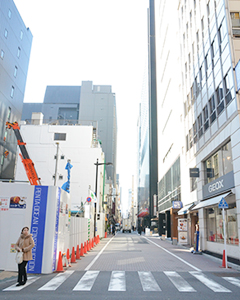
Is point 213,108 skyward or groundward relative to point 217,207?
skyward

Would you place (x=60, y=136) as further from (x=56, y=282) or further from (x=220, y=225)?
(x=56, y=282)

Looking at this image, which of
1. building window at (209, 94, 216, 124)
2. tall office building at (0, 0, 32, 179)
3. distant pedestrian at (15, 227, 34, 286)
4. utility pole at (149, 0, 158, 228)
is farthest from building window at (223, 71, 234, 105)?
utility pole at (149, 0, 158, 228)

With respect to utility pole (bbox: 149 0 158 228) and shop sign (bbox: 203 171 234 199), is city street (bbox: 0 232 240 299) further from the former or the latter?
utility pole (bbox: 149 0 158 228)

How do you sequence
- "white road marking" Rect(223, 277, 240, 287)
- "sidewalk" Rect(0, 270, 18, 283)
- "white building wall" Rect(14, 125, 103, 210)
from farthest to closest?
"white building wall" Rect(14, 125, 103, 210), "sidewalk" Rect(0, 270, 18, 283), "white road marking" Rect(223, 277, 240, 287)

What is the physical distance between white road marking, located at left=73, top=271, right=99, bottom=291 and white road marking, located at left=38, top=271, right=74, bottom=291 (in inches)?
23.8

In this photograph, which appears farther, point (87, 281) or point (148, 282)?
point (87, 281)

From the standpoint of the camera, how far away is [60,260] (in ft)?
34.5

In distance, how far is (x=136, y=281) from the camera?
866cm

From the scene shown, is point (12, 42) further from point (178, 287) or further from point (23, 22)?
point (178, 287)

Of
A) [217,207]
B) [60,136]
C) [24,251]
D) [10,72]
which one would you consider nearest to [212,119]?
[217,207]

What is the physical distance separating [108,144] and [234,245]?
77.1 m

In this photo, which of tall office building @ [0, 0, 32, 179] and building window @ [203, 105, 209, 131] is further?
tall office building @ [0, 0, 32, 179]

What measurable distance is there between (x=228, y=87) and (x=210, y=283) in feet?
35.6

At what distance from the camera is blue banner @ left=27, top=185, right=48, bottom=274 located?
9.92 m
